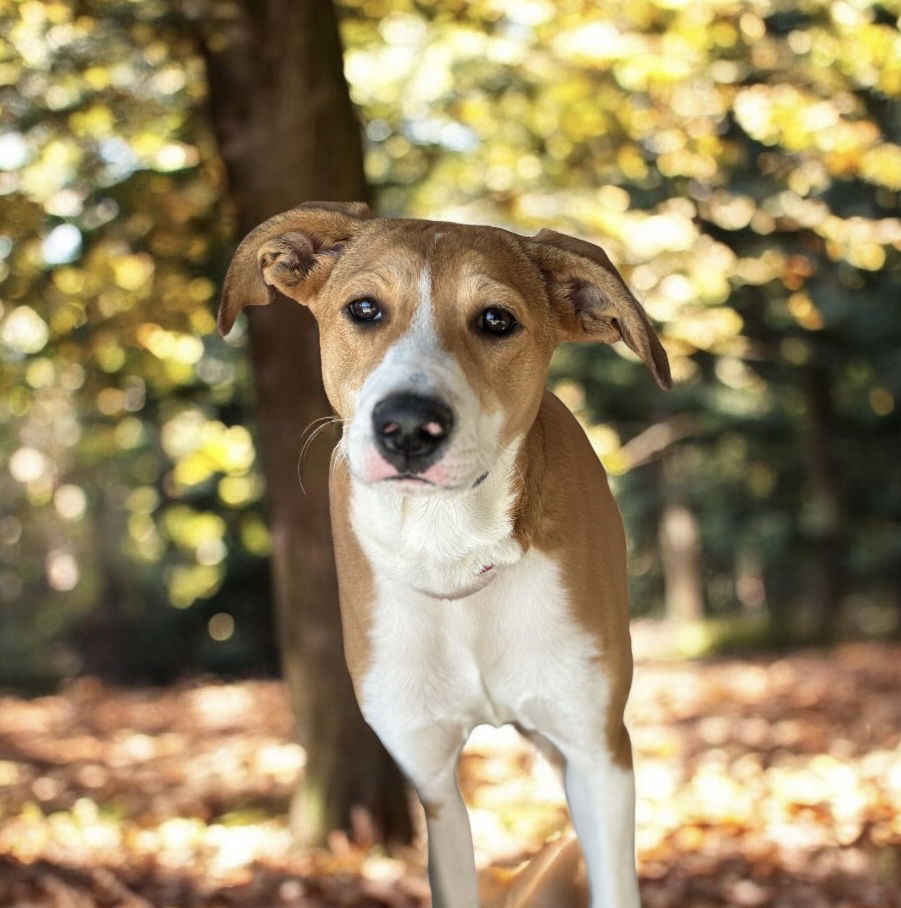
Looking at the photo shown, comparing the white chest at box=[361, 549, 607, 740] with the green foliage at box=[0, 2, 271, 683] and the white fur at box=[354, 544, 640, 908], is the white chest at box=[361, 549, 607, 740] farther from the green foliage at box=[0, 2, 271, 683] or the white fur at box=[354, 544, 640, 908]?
the green foliage at box=[0, 2, 271, 683]

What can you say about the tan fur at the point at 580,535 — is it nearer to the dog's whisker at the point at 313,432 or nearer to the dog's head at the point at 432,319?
the dog's head at the point at 432,319

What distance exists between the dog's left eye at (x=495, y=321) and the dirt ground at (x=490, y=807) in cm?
227

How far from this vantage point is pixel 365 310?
280 centimetres

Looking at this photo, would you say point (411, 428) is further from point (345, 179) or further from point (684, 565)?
point (684, 565)

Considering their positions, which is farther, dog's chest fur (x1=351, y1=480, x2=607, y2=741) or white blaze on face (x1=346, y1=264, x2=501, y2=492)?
dog's chest fur (x1=351, y1=480, x2=607, y2=741)

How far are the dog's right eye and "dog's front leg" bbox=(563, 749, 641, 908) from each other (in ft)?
3.89

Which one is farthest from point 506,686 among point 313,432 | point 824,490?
point 824,490

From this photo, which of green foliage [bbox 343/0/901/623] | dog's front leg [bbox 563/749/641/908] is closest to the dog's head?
dog's front leg [bbox 563/749/641/908]

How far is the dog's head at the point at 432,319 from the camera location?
2.49m

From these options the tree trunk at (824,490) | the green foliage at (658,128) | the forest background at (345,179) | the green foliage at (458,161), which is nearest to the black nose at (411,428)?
the forest background at (345,179)

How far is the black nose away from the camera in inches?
96.0

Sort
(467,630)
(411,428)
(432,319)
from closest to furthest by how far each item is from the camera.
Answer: (411,428), (432,319), (467,630)

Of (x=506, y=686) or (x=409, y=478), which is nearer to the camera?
(x=409, y=478)

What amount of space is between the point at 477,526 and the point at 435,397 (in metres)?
→ 0.50
